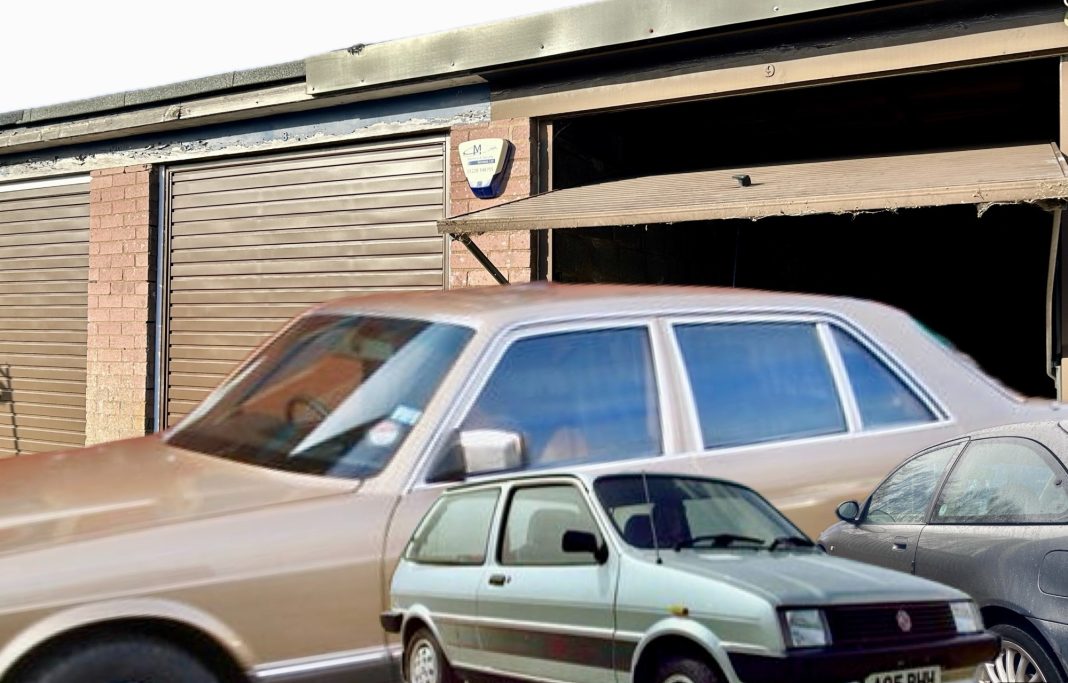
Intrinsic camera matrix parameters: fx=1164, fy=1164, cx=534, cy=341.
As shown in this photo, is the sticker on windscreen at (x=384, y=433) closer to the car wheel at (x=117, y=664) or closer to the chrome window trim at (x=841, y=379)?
the car wheel at (x=117, y=664)

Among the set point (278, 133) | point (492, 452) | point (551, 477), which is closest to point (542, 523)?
point (551, 477)

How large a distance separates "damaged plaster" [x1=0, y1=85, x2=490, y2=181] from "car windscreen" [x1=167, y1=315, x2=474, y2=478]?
584 cm

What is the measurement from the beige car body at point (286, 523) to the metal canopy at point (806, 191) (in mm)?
2833

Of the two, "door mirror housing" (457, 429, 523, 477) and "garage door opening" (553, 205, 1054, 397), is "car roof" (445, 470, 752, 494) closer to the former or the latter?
"door mirror housing" (457, 429, 523, 477)

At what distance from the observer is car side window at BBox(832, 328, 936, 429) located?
3377 millimetres

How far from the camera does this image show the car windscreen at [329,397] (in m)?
2.91

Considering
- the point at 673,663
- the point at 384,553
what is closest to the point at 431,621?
the point at 384,553

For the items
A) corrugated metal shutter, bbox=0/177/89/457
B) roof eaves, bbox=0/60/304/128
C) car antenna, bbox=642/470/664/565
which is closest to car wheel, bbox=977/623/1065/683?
car antenna, bbox=642/470/664/565

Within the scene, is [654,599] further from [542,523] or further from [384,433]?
[384,433]

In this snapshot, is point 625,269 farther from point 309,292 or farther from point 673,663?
point 673,663

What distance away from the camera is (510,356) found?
3012mm

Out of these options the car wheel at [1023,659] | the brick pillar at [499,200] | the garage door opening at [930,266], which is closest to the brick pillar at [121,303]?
the brick pillar at [499,200]

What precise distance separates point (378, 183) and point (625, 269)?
2.31 meters

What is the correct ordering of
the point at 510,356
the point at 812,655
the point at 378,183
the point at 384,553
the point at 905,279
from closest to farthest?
1. the point at 812,655
2. the point at 384,553
3. the point at 510,356
4. the point at 378,183
5. the point at 905,279
